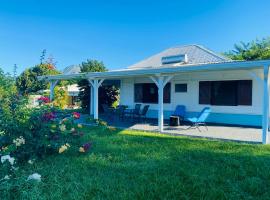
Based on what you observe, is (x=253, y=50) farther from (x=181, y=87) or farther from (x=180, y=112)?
(x=180, y=112)

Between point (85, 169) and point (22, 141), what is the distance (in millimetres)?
1425

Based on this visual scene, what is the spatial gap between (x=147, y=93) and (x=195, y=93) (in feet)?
11.0

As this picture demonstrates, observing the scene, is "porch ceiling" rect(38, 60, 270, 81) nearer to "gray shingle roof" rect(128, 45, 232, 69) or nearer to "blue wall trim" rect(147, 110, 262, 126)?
"blue wall trim" rect(147, 110, 262, 126)

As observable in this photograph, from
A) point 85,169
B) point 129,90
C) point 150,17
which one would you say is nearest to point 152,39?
point 150,17

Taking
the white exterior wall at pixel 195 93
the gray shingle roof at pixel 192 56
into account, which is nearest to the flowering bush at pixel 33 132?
the white exterior wall at pixel 195 93

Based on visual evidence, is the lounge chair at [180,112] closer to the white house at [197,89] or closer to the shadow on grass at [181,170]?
the white house at [197,89]

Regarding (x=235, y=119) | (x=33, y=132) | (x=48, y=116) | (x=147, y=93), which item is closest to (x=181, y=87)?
(x=147, y=93)

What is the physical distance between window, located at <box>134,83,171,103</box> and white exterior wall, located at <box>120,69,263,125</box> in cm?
26

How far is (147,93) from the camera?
15719 mm

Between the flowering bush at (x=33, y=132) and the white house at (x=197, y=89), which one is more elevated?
the white house at (x=197, y=89)

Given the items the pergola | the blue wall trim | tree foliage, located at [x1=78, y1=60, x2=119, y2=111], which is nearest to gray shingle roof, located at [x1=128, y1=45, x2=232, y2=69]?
tree foliage, located at [x1=78, y1=60, x2=119, y2=111]

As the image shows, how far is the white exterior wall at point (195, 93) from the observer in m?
11.6

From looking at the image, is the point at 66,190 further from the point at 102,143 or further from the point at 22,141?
the point at 102,143

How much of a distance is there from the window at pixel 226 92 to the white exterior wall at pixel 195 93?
19cm
